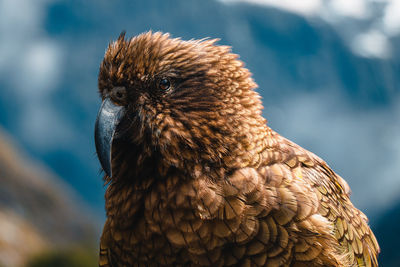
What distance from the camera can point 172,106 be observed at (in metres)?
1.70

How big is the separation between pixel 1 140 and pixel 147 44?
44.5 feet

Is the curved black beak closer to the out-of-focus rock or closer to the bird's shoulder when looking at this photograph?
the bird's shoulder

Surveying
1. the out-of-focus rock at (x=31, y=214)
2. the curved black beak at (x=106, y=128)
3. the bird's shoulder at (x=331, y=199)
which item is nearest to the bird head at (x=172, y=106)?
the curved black beak at (x=106, y=128)

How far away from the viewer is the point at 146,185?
1789 mm

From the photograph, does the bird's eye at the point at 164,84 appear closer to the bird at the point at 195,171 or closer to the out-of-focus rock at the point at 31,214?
the bird at the point at 195,171

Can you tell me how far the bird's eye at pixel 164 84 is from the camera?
67.6 inches

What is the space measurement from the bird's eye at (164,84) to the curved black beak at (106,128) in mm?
235

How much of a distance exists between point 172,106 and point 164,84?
0.41ft

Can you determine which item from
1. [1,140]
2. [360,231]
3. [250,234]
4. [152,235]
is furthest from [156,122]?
[1,140]

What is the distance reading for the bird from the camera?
168cm

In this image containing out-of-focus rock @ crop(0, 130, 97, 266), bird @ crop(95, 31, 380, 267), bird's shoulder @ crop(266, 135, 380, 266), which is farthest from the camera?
out-of-focus rock @ crop(0, 130, 97, 266)

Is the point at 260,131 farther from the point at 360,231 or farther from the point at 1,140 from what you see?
the point at 1,140

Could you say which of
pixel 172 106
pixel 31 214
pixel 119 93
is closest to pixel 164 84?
pixel 172 106

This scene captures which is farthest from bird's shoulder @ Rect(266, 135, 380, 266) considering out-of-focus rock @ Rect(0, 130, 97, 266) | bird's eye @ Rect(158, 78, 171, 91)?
out-of-focus rock @ Rect(0, 130, 97, 266)
